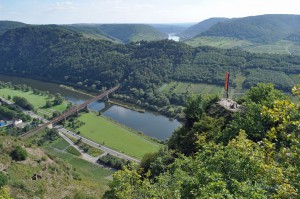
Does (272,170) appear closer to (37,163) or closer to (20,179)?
(20,179)

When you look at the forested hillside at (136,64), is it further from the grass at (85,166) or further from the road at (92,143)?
the grass at (85,166)

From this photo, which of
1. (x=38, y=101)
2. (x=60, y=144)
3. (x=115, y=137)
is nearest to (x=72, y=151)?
(x=60, y=144)

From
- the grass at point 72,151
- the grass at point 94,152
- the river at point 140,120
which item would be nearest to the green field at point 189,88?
the river at point 140,120

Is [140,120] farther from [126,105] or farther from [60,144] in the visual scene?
[60,144]

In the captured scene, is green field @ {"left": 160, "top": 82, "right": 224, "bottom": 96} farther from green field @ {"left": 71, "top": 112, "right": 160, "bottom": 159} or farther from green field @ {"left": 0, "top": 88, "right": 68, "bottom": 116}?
green field @ {"left": 0, "top": 88, "right": 68, "bottom": 116}

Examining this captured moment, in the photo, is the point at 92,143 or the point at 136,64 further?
the point at 136,64

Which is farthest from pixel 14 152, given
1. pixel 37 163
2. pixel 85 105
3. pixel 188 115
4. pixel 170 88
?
pixel 170 88

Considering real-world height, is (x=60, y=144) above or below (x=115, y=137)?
below
